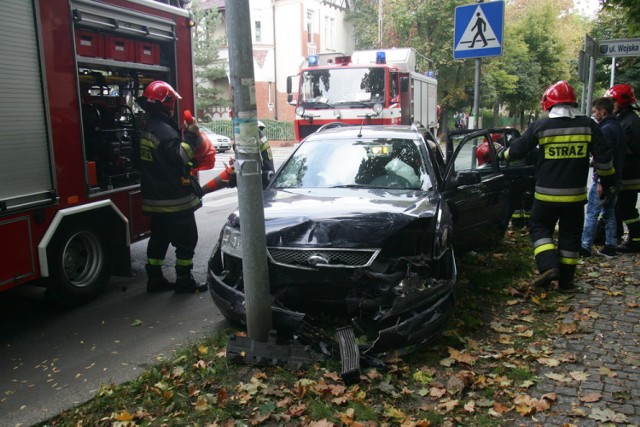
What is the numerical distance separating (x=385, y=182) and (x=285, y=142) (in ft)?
91.9

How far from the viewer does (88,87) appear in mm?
6926

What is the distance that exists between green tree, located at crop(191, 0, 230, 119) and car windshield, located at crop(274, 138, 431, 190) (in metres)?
27.6

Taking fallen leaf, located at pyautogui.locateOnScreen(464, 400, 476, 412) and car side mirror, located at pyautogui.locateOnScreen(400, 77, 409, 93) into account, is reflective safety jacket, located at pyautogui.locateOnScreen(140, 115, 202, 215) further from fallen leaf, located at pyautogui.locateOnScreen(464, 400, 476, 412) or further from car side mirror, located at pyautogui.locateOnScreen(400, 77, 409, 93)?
car side mirror, located at pyautogui.locateOnScreen(400, 77, 409, 93)

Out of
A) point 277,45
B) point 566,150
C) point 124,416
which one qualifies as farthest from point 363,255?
point 277,45

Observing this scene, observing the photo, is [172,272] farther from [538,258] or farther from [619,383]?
[619,383]

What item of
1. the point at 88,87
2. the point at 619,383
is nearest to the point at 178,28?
the point at 88,87

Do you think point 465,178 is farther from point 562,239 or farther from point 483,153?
point 483,153

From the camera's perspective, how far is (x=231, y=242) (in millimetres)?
4754

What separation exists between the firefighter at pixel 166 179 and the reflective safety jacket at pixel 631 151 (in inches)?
197

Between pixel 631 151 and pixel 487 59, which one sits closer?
pixel 631 151

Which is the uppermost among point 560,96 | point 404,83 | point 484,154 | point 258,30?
point 258,30

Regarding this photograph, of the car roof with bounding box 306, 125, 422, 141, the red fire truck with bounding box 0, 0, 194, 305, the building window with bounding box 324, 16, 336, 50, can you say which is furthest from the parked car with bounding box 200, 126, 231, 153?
the car roof with bounding box 306, 125, 422, 141

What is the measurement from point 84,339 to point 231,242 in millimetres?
1522

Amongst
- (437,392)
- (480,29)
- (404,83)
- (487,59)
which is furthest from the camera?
(487,59)
